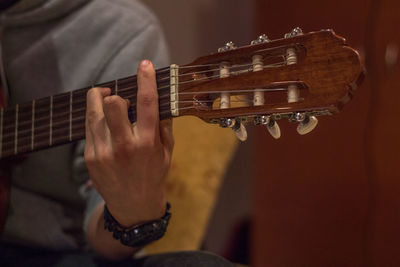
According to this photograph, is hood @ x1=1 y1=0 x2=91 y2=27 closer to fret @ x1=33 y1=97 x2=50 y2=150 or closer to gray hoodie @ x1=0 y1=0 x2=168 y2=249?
gray hoodie @ x1=0 y1=0 x2=168 y2=249

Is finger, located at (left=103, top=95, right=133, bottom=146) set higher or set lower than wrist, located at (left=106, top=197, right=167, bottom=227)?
higher

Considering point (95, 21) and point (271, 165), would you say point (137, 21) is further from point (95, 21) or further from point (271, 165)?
point (271, 165)

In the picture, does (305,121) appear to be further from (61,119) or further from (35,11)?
(35,11)

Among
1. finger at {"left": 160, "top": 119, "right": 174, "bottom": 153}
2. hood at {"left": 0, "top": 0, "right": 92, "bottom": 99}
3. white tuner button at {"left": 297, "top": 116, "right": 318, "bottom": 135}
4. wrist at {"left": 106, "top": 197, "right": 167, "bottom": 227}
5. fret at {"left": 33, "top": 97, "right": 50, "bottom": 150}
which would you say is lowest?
wrist at {"left": 106, "top": 197, "right": 167, "bottom": 227}

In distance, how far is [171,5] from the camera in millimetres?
1529

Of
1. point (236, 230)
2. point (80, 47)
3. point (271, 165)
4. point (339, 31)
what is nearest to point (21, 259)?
point (80, 47)

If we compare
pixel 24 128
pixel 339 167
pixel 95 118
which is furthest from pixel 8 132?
pixel 339 167

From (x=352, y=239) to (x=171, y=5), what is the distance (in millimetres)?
1052

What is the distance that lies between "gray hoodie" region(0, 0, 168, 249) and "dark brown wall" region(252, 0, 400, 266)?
0.50m

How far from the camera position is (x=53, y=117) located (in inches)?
26.6

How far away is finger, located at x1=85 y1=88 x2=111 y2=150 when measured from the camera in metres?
0.57

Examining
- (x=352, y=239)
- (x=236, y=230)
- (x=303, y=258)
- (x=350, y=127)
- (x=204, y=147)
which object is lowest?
(x=236, y=230)

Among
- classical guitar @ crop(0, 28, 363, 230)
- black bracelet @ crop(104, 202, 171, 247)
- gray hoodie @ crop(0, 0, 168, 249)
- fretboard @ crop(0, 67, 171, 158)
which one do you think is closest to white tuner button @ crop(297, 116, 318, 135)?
classical guitar @ crop(0, 28, 363, 230)

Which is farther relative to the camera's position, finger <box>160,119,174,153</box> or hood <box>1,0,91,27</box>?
hood <box>1,0,91,27</box>
